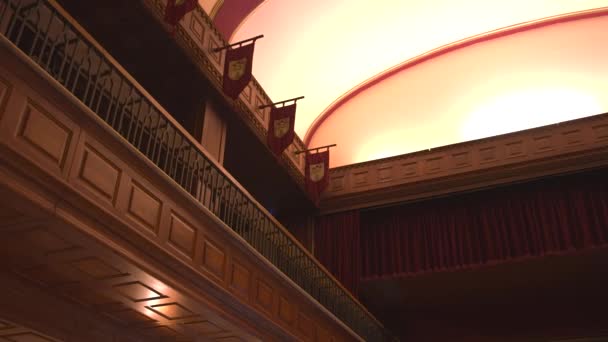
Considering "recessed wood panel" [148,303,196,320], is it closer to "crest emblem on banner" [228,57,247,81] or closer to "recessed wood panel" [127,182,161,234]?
"recessed wood panel" [127,182,161,234]

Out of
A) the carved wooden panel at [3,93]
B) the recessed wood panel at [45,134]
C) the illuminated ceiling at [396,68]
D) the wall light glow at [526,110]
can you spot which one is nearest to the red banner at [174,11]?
the recessed wood panel at [45,134]

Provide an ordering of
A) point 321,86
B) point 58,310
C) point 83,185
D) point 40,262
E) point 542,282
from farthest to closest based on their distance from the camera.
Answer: point 321,86 < point 542,282 < point 58,310 < point 40,262 < point 83,185

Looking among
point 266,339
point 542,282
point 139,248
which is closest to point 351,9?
point 542,282

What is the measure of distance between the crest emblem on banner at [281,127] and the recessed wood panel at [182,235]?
3960 millimetres

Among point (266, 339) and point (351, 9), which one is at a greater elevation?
point (351, 9)

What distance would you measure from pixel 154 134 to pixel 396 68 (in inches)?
314

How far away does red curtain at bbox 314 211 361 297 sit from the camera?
10.8 meters

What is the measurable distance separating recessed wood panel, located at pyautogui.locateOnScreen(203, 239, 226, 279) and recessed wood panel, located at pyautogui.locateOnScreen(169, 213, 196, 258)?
23 cm

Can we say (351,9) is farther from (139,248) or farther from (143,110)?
(139,248)

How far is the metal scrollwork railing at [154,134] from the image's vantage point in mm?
4879

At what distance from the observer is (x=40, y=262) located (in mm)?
4855

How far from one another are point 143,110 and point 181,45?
52.8 inches

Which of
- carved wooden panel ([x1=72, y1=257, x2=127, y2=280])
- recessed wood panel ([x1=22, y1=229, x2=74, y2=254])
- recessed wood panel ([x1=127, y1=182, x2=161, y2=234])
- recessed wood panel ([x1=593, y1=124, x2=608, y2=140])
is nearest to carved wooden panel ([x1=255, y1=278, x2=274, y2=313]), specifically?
recessed wood panel ([x1=127, y1=182, x2=161, y2=234])

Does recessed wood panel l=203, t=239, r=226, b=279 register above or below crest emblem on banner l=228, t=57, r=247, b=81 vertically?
below
